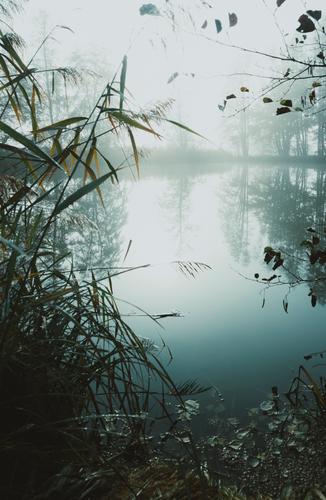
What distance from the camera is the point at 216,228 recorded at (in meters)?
7.57

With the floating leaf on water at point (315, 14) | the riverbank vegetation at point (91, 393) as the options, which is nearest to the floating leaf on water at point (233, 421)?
the riverbank vegetation at point (91, 393)

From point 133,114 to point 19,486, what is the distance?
106 cm

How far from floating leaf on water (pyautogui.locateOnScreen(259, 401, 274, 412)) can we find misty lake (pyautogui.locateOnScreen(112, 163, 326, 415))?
6 centimetres

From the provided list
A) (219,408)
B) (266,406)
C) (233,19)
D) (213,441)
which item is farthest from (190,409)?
(233,19)

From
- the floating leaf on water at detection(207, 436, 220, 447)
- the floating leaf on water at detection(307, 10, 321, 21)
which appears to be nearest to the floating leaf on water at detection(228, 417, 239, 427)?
the floating leaf on water at detection(207, 436, 220, 447)

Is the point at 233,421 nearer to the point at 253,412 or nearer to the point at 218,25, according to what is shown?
the point at 253,412

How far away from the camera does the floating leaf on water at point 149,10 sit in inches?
44.8

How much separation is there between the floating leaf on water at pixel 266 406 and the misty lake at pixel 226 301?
60 mm

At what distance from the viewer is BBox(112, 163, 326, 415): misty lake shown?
2439 millimetres

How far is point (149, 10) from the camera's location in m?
1.15

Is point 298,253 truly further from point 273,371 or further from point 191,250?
point 273,371

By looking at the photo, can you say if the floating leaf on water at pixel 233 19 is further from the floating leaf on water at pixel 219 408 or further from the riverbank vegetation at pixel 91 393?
the floating leaf on water at pixel 219 408

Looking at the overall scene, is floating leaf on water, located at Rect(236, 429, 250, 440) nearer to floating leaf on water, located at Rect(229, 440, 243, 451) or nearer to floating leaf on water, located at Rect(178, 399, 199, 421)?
floating leaf on water, located at Rect(229, 440, 243, 451)

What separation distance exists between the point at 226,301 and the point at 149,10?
289cm
